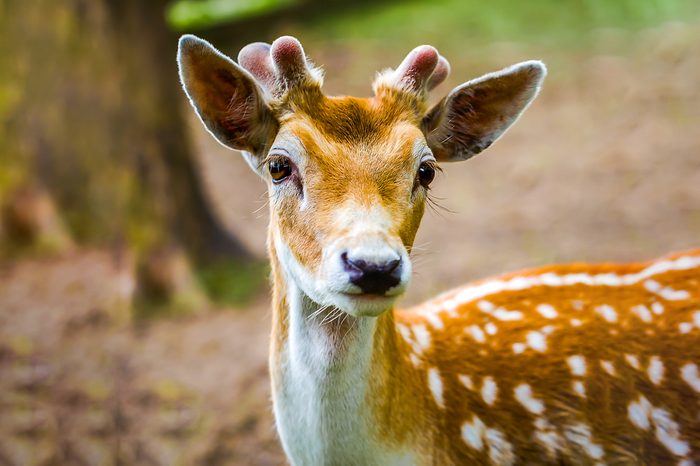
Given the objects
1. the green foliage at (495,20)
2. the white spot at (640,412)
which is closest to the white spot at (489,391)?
the white spot at (640,412)

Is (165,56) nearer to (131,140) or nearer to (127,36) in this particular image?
(127,36)

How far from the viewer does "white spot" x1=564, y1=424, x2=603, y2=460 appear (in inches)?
132

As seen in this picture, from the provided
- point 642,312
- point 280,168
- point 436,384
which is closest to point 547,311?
point 642,312

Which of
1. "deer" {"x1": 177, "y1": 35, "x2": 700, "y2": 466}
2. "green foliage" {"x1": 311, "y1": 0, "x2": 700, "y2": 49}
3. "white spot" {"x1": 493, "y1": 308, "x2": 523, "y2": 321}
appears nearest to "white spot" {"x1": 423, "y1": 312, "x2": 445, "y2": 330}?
"deer" {"x1": 177, "y1": 35, "x2": 700, "y2": 466}

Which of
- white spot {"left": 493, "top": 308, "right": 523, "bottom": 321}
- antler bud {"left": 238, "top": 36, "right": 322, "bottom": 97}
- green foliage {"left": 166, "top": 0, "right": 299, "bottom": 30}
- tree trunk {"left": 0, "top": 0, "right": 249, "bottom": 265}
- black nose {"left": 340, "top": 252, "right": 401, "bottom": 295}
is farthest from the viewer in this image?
green foliage {"left": 166, "top": 0, "right": 299, "bottom": 30}

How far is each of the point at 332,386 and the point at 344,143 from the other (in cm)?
92

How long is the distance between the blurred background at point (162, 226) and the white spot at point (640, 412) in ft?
7.60

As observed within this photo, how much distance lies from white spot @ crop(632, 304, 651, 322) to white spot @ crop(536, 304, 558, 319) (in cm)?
34

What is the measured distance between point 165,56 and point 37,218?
203 cm

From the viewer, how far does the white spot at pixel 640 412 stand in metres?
3.40

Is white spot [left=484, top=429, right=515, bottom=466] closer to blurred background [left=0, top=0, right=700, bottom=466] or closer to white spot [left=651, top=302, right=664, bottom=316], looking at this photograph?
white spot [left=651, top=302, right=664, bottom=316]

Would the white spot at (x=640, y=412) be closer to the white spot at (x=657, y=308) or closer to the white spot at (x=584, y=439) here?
the white spot at (x=584, y=439)

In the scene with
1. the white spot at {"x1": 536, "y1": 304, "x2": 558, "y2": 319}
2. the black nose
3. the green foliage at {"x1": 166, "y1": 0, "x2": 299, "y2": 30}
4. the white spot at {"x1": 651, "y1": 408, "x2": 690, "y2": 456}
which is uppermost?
the green foliage at {"x1": 166, "y1": 0, "x2": 299, "y2": 30}

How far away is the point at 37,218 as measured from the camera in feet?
23.6
